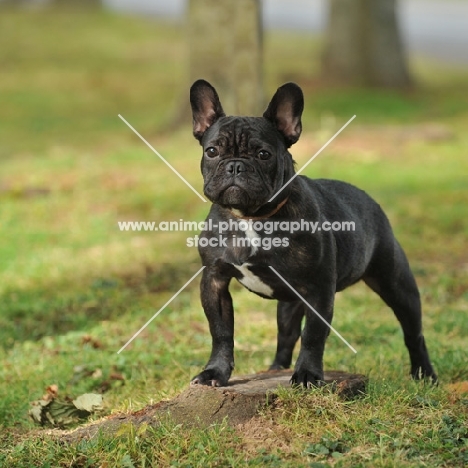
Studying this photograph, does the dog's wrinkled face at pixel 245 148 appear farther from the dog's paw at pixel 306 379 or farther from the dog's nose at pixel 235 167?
the dog's paw at pixel 306 379

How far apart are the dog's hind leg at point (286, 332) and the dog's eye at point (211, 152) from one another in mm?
1529

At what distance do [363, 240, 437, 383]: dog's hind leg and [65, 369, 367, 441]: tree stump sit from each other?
45.6 inches

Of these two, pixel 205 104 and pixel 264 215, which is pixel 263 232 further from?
pixel 205 104

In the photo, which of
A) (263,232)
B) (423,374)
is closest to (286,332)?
(423,374)

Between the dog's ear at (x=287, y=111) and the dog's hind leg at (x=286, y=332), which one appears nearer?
the dog's ear at (x=287, y=111)

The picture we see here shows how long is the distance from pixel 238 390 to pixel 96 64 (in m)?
24.8

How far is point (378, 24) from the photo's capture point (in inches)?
907

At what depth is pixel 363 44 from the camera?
Answer: 2328 cm

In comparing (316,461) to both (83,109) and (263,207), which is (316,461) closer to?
(263,207)

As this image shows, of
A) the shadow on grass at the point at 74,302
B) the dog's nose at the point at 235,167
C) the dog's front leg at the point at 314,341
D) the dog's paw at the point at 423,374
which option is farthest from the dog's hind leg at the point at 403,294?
the shadow on grass at the point at 74,302

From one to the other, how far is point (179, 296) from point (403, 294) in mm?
3110

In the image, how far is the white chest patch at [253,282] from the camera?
550cm

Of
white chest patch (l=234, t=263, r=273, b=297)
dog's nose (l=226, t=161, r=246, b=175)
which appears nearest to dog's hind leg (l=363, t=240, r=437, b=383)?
white chest patch (l=234, t=263, r=273, b=297)

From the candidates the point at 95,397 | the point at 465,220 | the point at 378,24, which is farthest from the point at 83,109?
the point at 95,397
